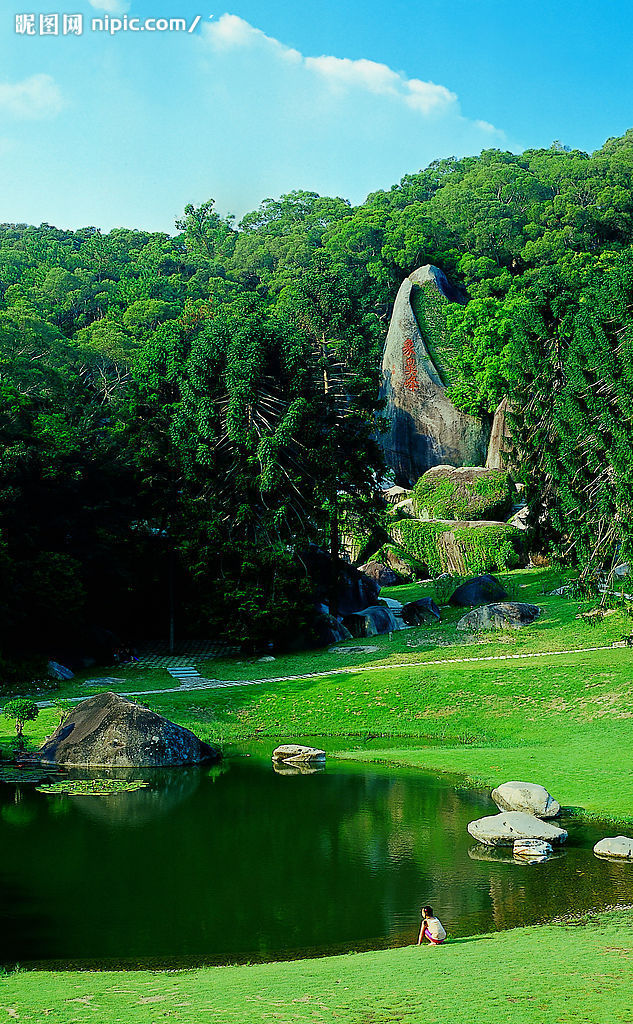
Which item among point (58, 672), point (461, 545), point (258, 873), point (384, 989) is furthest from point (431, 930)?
point (461, 545)

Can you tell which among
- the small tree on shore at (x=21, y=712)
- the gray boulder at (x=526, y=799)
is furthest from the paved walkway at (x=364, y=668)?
the gray boulder at (x=526, y=799)

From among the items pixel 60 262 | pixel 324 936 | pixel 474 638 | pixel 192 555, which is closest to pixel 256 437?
pixel 192 555

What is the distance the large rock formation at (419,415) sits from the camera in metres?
61.7

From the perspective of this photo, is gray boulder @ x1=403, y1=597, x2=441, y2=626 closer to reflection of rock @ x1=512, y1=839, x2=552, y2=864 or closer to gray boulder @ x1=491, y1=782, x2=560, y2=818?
gray boulder @ x1=491, y1=782, x2=560, y2=818

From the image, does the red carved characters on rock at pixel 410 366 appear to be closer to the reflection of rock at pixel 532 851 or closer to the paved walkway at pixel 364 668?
the paved walkway at pixel 364 668

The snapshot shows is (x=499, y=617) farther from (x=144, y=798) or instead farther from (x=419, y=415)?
(x=419, y=415)

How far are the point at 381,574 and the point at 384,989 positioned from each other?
39.9 metres

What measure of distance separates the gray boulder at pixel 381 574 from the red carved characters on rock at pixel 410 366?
61.1ft

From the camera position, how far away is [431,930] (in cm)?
1046

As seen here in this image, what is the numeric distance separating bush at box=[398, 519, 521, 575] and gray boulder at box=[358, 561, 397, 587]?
1570mm

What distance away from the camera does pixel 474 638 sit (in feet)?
105

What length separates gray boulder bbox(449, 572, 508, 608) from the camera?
127 feet

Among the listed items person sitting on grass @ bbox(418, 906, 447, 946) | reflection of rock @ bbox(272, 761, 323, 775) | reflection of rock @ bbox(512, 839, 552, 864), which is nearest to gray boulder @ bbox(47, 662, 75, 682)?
reflection of rock @ bbox(272, 761, 323, 775)

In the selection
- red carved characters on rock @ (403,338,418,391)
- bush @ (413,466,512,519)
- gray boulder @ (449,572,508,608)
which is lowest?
gray boulder @ (449,572,508,608)
